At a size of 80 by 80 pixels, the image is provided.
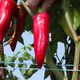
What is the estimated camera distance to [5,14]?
1.08 meters

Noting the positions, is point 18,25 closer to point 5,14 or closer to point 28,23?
point 5,14

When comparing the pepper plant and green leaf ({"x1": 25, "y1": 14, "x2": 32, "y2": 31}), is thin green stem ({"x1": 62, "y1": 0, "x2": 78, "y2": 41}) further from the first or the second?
green leaf ({"x1": 25, "y1": 14, "x2": 32, "y2": 31})

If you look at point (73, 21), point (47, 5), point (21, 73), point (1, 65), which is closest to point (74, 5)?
point (73, 21)

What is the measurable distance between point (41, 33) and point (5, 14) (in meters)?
0.12

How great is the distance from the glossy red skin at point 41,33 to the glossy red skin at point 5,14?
7 cm

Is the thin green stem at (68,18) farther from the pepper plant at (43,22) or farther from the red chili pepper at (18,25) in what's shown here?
the red chili pepper at (18,25)

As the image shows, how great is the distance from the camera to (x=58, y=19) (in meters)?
1.20

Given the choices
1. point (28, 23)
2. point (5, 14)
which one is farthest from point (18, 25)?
point (28, 23)

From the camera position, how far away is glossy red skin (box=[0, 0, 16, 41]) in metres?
1.07

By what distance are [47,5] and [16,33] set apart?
123mm

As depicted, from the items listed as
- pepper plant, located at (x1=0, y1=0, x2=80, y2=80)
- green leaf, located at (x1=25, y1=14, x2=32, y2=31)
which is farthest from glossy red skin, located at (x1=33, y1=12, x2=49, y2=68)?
green leaf, located at (x1=25, y1=14, x2=32, y2=31)

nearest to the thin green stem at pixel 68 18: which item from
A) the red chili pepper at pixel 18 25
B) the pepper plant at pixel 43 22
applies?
the pepper plant at pixel 43 22

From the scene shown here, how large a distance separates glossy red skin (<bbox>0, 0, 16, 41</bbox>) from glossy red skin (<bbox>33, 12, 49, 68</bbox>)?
→ 0.07 m

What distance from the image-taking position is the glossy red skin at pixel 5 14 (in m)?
1.07
